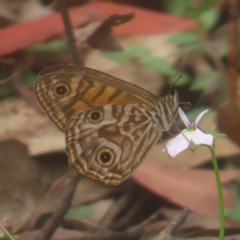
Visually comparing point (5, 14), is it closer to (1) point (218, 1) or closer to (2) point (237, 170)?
(1) point (218, 1)

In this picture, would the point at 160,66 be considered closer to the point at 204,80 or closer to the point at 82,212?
the point at 204,80

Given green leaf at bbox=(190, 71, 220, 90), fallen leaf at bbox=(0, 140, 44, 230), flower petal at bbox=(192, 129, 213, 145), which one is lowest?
green leaf at bbox=(190, 71, 220, 90)

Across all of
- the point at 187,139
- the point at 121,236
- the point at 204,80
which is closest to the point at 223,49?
the point at 204,80

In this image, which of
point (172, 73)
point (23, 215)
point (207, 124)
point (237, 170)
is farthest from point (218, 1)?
point (23, 215)

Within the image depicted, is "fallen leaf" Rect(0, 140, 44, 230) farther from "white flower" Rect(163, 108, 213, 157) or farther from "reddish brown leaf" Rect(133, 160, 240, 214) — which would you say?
"white flower" Rect(163, 108, 213, 157)

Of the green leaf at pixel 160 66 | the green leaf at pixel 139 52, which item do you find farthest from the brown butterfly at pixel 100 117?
the green leaf at pixel 139 52

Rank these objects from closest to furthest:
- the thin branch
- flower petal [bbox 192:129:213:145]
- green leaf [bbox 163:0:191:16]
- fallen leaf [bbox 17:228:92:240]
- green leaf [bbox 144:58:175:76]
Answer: flower petal [bbox 192:129:213:145], fallen leaf [bbox 17:228:92:240], the thin branch, green leaf [bbox 144:58:175:76], green leaf [bbox 163:0:191:16]

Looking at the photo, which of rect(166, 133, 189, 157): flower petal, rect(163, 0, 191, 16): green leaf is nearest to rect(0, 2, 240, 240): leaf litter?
rect(166, 133, 189, 157): flower petal

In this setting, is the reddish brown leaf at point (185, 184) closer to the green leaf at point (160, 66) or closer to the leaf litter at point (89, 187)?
the leaf litter at point (89, 187)
